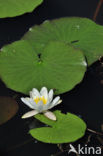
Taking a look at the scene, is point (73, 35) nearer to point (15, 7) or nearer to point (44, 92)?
point (15, 7)

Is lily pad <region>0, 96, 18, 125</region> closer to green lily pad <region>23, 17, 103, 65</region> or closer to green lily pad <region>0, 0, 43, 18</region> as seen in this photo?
green lily pad <region>23, 17, 103, 65</region>

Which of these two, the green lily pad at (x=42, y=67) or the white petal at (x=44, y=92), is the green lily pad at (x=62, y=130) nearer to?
the white petal at (x=44, y=92)

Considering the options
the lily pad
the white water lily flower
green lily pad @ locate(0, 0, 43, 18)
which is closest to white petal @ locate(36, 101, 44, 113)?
the white water lily flower

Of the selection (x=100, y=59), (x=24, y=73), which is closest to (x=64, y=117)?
(x=24, y=73)

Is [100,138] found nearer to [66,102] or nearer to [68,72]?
[66,102]

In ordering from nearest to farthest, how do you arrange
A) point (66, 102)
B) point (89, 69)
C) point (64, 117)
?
point (64, 117), point (66, 102), point (89, 69)

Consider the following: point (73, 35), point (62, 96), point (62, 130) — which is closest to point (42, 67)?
point (62, 96)
